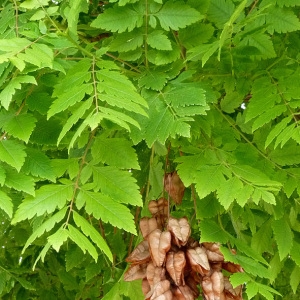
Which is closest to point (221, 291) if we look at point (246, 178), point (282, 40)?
point (246, 178)

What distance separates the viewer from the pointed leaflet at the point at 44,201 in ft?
4.75

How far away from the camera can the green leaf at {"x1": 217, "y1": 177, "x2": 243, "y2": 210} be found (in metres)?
1.49

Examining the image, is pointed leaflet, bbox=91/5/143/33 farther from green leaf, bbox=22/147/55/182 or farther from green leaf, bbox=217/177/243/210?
green leaf, bbox=217/177/243/210

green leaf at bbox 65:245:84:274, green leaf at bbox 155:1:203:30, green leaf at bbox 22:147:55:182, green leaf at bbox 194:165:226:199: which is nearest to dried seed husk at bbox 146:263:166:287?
green leaf at bbox 194:165:226:199

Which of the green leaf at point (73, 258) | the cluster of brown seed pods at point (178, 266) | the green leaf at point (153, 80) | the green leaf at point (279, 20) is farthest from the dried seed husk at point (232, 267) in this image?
the green leaf at point (73, 258)

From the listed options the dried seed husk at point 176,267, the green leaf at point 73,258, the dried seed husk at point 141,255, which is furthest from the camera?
the green leaf at point 73,258

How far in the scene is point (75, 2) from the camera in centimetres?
150

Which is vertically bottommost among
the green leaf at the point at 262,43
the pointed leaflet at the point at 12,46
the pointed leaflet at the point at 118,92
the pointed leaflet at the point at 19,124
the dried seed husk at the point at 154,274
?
the dried seed husk at the point at 154,274

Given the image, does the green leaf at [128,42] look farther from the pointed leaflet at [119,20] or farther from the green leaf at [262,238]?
the green leaf at [262,238]

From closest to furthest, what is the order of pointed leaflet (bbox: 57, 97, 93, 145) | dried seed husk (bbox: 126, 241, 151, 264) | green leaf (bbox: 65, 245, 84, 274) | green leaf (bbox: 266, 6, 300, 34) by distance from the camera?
pointed leaflet (bbox: 57, 97, 93, 145) → dried seed husk (bbox: 126, 241, 151, 264) → green leaf (bbox: 266, 6, 300, 34) → green leaf (bbox: 65, 245, 84, 274)

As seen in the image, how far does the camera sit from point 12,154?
1493 millimetres

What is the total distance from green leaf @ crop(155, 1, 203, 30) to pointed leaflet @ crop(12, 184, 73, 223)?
55 cm

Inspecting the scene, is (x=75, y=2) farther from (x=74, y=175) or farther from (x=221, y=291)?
(x=221, y=291)

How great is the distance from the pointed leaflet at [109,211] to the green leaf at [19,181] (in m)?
0.14
